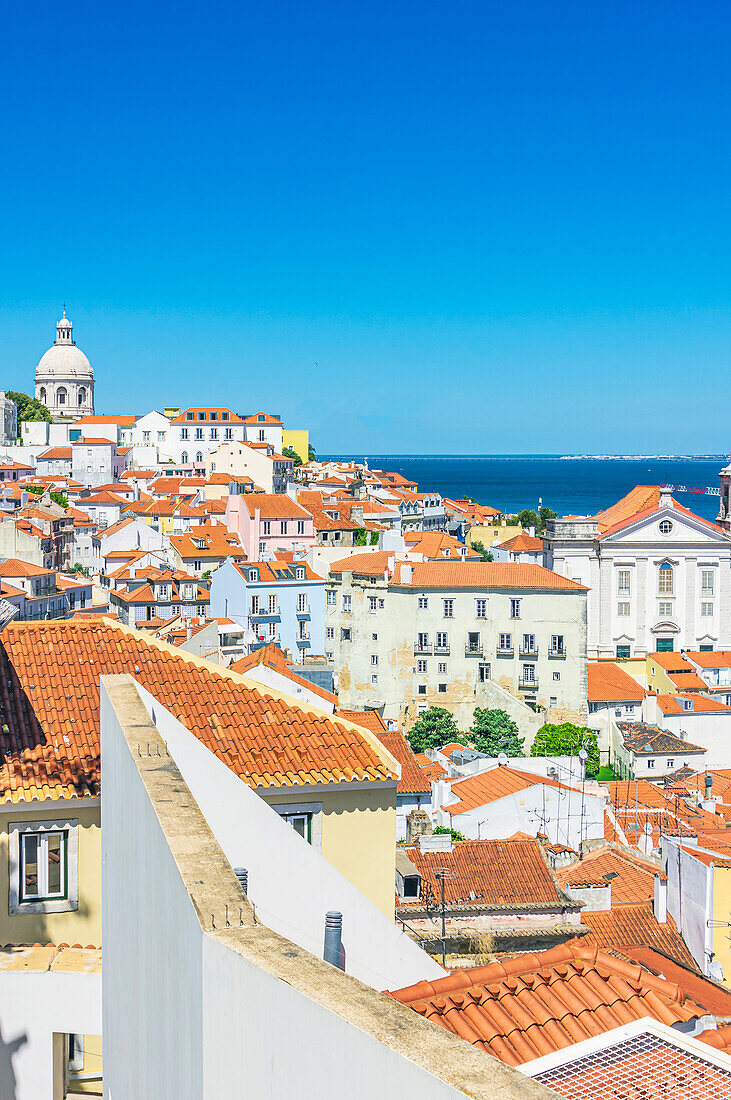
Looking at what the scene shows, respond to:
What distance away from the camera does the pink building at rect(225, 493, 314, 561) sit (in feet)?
186

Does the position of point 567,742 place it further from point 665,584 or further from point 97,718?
point 97,718

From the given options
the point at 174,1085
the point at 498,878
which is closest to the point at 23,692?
the point at 174,1085

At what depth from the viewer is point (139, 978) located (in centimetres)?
299

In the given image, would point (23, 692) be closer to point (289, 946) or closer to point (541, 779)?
point (289, 946)

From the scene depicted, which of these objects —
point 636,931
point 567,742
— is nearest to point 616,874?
point 636,931

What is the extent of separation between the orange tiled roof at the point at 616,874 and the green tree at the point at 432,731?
18.3 m

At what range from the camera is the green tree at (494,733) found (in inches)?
1403

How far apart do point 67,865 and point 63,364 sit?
114 meters

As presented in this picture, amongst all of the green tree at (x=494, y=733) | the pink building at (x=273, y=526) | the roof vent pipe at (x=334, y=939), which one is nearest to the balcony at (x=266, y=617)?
the green tree at (x=494, y=733)

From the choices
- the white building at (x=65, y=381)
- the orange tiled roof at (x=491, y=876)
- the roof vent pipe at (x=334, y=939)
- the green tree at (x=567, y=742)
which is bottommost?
the green tree at (x=567, y=742)

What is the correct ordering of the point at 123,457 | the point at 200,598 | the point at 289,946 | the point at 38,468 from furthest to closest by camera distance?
the point at 123,457 → the point at 38,468 → the point at 200,598 → the point at 289,946

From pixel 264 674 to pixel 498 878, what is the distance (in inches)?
296

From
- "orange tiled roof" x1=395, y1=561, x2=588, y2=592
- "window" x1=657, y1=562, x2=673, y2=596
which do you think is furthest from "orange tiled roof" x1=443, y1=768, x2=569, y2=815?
"window" x1=657, y1=562, x2=673, y2=596

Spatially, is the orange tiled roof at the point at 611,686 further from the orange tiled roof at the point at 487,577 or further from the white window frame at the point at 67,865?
the white window frame at the point at 67,865
